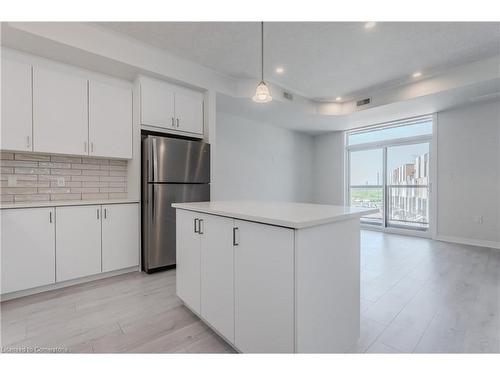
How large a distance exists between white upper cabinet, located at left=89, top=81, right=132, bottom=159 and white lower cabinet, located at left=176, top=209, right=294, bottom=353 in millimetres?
1715

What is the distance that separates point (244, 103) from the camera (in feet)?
13.3

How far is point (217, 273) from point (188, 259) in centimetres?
42

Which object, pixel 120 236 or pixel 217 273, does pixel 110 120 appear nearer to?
pixel 120 236

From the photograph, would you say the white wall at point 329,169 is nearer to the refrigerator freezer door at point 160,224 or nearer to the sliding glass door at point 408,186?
the sliding glass door at point 408,186

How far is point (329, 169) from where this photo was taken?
6.39 m

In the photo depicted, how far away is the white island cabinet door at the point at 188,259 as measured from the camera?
1755 mm

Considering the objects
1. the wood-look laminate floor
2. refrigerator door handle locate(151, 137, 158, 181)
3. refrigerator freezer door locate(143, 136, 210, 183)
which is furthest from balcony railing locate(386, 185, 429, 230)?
refrigerator door handle locate(151, 137, 158, 181)

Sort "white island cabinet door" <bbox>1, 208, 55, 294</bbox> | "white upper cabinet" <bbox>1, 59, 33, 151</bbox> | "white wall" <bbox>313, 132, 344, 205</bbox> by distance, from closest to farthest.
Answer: "white island cabinet door" <bbox>1, 208, 55, 294</bbox> < "white upper cabinet" <bbox>1, 59, 33, 151</bbox> < "white wall" <bbox>313, 132, 344, 205</bbox>

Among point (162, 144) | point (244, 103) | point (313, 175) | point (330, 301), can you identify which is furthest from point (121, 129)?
point (313, 175)

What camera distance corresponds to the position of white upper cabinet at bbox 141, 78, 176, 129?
116 inches

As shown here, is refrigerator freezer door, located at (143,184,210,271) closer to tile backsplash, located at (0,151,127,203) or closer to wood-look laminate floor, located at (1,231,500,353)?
wood-look laminate floor, located at (1,231,500,353)

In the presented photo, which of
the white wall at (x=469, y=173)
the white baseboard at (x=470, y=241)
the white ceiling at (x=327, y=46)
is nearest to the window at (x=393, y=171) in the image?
the white wall at (x=469, y=173)
